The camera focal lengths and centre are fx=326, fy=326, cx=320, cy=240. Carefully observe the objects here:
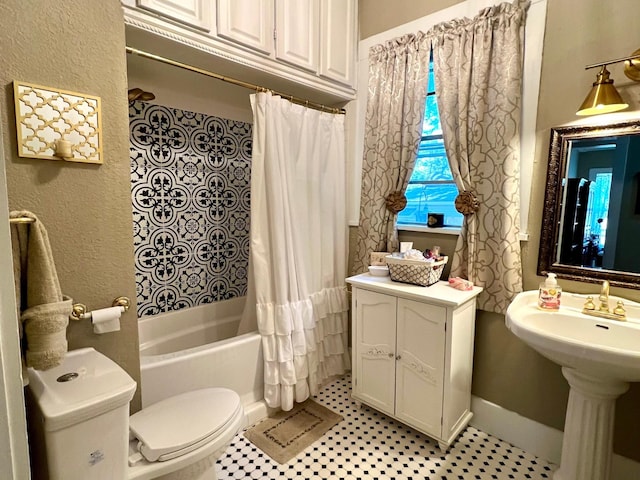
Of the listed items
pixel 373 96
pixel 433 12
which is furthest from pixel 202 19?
pixel 433 12

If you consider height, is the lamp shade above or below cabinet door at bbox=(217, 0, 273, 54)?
below

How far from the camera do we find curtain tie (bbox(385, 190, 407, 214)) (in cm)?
213

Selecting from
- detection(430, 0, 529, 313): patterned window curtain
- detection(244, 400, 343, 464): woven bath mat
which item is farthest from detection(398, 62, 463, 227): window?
detection(244, 400, 343, 464): woven bath mat

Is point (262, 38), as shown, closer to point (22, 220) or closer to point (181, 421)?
point (22, 220)

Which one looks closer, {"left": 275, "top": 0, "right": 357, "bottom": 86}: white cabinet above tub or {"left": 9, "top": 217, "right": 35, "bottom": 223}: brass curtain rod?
{"left": 9, "top": 217, "right": 35, "bottom": 223}: brass curtain rod

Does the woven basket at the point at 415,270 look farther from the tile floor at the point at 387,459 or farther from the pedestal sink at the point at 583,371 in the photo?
the tile floor at the point at 387,459

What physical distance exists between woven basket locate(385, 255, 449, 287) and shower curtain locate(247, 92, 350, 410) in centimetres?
57

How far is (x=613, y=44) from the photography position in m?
1.45

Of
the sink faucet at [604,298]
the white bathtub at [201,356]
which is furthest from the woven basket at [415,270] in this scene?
the white bathtub at [201,356]

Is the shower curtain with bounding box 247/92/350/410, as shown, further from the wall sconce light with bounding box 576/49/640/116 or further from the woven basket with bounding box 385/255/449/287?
the wall sconce light with bounding box 576/49/640/116

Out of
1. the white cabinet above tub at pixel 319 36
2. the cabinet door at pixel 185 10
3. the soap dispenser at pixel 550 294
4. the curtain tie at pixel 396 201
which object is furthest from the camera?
the curtain tie at pixel 396 201

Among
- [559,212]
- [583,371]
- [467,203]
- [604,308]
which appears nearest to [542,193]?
[559,212]

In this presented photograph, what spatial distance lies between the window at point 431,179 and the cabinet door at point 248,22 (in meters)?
1.01

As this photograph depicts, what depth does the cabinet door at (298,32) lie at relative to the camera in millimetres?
1871
